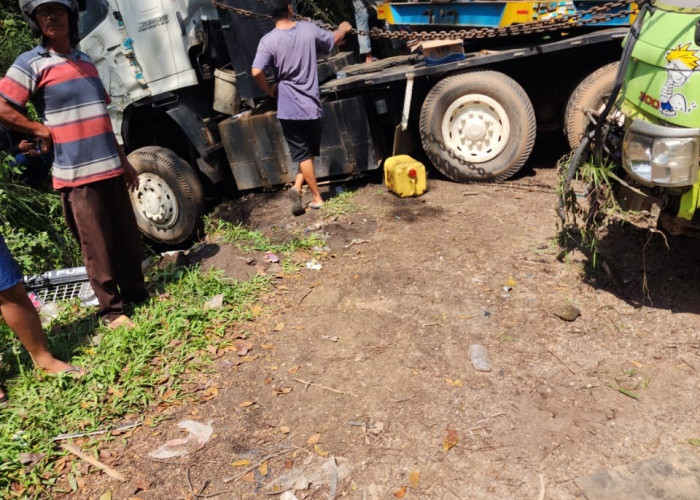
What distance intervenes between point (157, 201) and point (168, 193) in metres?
0.17

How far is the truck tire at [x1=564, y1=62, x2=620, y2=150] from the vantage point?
5.18 meters

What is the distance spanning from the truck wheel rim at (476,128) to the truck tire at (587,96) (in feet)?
1.87

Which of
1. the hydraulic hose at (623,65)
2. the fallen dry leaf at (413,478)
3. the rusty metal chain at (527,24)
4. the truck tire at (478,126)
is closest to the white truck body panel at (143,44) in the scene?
the rusty metal chain at (527,24)

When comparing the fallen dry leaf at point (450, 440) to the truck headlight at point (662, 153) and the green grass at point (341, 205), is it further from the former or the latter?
the green grass at point (341, 205)

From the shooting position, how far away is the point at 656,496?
2.43 m

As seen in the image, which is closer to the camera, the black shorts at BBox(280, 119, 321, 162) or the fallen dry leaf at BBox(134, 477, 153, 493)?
the fallen dry leaf at BBox(134, 477, 153, 493)

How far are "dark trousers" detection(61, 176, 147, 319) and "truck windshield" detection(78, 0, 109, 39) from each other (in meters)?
2.98

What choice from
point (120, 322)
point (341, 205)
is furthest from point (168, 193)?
point (120, 322)

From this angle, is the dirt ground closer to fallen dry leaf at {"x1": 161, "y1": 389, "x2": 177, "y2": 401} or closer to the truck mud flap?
fallen dry leaf at {"x1": 161, "y1": 389, "x2": 177, "y2": 401}

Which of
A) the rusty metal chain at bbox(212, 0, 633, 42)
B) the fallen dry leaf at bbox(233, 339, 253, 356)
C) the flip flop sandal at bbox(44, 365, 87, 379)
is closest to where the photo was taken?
the flip flop sandal at bbox(44, 365, 87, 379)

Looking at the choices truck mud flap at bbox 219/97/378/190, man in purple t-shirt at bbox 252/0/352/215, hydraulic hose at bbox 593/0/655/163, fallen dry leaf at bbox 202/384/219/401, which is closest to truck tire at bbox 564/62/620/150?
hydraulic hose at bbox 593/0/655/163

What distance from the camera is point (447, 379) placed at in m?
3.24

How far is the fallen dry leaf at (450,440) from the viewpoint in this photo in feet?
9.18

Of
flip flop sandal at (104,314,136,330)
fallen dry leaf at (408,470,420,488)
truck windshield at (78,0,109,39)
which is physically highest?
truck windshield at (78,0,109,39)
